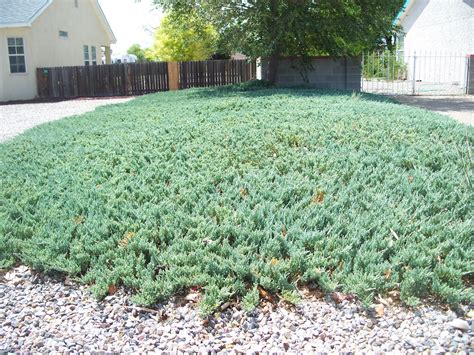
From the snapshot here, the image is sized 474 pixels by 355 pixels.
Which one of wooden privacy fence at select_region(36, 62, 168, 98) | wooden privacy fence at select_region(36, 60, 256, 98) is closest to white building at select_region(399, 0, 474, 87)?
wooden privacy fence at select_region(36, 60, 256, 98)

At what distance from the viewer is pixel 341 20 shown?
14.1 meters

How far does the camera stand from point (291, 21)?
13.4 m

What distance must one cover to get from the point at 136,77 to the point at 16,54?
4.97 m

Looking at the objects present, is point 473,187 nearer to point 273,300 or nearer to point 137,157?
point 273,300

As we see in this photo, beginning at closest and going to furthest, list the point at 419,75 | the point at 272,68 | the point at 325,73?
the point at 272,68, the point at 325,73, the point at 419,75

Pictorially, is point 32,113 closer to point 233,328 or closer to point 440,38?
point 233,328

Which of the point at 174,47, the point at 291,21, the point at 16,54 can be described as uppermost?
the point at 174,47

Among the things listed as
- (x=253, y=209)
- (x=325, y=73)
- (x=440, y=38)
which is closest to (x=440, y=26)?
(x=440, y=38)

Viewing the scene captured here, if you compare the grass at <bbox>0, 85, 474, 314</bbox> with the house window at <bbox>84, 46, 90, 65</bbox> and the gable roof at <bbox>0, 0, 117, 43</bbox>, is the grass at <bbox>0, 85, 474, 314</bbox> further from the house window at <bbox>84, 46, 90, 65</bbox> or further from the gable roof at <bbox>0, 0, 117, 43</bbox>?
the house window at <bbox>84, 46, 90, 65</bbox>

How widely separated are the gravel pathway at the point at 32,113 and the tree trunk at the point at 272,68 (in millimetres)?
5806

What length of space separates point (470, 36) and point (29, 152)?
20.9m

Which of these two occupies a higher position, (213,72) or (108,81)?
(213,72)

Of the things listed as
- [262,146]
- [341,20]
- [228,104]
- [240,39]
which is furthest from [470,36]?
[262,146]

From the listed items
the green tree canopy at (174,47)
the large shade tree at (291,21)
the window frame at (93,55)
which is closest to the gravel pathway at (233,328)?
the large shade tree at (291,21)
